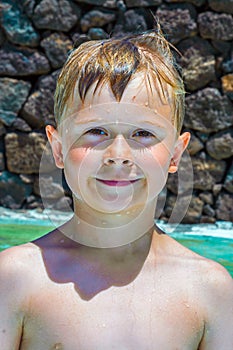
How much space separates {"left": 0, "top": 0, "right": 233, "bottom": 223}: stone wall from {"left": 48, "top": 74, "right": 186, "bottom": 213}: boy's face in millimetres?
3114

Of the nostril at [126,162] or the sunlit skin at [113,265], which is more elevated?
the nostril at [126,162]

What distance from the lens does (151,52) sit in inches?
38.9

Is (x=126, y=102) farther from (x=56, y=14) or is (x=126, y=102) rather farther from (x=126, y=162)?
(x=56, y=14)

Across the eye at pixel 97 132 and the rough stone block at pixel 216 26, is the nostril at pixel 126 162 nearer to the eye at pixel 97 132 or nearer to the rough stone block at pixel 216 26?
the eye at pixel 97 132

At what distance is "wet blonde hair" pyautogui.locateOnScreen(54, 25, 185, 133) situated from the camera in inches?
35.9

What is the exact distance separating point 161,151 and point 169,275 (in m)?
0.22

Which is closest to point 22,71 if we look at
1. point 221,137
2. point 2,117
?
point 2,117

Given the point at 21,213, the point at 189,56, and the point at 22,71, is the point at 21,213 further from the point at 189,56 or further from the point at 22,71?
the point at 189,56

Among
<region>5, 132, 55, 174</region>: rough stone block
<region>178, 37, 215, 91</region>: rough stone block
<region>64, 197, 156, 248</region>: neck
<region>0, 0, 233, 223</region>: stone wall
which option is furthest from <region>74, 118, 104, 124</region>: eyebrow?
<region>5, 132, 55, 174</region>: rough stone block

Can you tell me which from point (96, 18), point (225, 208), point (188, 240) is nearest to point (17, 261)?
point (188, 240)

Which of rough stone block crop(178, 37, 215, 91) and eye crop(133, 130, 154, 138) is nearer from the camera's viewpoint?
eye crop(133, 130, 154, 138)

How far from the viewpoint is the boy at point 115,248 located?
896mm

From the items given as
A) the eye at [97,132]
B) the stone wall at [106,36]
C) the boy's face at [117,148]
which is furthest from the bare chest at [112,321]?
the stone wall at [106,36]

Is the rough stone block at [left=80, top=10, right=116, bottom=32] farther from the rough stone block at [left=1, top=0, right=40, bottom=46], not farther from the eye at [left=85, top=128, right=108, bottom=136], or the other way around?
the eye at [left=85, top=128, right=108, bottom=136]
